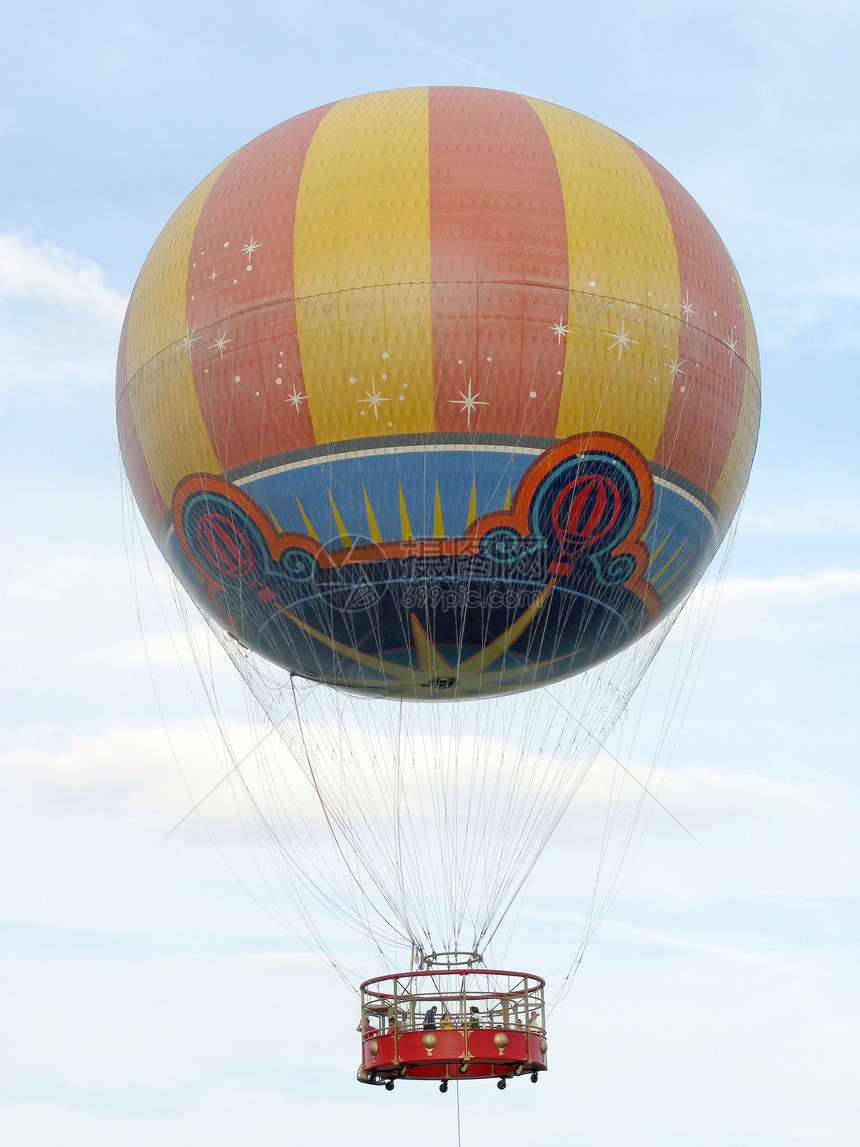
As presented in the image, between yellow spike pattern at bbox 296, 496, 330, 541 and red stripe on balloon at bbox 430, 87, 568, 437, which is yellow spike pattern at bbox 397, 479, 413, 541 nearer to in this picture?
red stripe on balloon at bbox 430, 87, 568, 437

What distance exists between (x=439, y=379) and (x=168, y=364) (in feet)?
10.6

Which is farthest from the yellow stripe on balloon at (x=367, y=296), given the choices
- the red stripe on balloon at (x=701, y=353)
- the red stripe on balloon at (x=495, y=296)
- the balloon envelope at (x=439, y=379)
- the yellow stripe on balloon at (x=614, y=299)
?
the red stripe on balloon at (x=701, y=353)

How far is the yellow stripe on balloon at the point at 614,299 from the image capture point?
16.7 meters

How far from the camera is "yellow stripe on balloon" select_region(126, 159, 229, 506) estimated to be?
57.6 ft

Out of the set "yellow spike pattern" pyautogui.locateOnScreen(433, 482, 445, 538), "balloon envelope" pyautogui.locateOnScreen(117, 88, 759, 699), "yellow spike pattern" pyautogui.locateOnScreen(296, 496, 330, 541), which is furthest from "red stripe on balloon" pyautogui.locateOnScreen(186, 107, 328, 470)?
"yellow spike pattern" pyautogui.locateOnScreen(433, 482, 445, 538)

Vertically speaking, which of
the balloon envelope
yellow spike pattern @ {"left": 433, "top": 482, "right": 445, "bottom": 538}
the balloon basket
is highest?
the balloon envelope

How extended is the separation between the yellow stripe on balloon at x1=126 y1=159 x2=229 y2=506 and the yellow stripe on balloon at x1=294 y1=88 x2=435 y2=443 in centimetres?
158

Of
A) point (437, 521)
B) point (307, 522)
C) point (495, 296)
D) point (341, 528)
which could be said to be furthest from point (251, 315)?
point (437, 521)

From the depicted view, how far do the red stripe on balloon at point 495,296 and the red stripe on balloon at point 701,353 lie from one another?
5.16 feet

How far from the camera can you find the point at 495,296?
16391 millimetres

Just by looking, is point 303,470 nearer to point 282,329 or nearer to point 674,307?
point 282,329

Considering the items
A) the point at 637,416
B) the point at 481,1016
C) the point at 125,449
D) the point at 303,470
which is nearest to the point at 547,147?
the point at 637,416

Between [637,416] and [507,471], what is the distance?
1.55m

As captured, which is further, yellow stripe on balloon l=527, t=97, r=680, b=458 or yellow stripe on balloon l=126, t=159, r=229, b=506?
yellow stripe on balloon l=126, t=159, r=229, b=506
